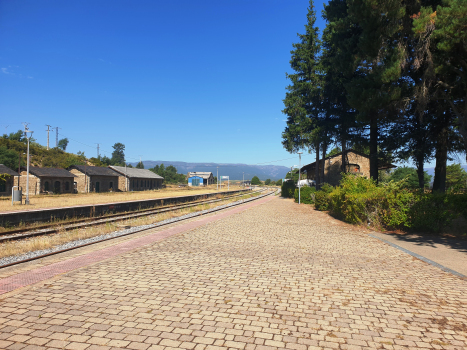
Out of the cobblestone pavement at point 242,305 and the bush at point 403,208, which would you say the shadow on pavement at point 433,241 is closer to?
the bush at point 403,208

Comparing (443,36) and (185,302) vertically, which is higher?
(443,36)

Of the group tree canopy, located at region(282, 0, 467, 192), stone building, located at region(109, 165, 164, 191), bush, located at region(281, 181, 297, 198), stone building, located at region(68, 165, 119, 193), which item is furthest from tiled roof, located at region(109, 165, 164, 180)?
tree canopy, located at region(282, 0, 467, 192)

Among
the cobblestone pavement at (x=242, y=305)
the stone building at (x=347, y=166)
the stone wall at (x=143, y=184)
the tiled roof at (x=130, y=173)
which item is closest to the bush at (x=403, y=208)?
the cobblestone pavement at (x=242, y=305)

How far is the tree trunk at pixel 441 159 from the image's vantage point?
16.5 meters

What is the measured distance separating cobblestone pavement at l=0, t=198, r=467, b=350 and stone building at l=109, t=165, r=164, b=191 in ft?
172

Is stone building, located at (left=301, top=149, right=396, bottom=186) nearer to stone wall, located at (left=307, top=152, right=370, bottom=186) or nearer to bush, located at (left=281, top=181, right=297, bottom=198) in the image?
stone wall, located at (left=307, top=152, right=370, bottom=186)

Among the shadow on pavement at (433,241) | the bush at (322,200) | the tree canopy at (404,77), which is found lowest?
the shadow on pavement at (433,241)

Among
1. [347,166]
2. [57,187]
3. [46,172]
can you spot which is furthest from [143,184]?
[347,166]

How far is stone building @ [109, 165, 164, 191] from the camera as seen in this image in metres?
57.2

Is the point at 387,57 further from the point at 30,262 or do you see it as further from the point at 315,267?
the point at 30,262

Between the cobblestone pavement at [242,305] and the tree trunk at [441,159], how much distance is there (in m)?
11.4

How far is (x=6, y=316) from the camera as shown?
14.0 feet

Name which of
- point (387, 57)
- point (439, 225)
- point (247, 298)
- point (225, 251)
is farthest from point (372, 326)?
point (387, 57)

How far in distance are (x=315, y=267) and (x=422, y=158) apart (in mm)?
15200
